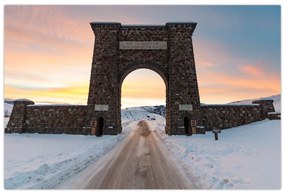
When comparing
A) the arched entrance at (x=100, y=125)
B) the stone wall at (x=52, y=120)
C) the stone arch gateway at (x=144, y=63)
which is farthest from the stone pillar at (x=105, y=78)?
the stone wall at (x=52, y=120)

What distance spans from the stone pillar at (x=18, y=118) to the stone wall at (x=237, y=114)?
17314mm

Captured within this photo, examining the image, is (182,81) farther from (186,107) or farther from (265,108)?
(265,108)

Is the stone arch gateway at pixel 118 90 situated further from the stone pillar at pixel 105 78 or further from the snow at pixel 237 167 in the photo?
the snow at pixel 237 167

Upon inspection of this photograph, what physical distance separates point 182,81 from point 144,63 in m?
4.07

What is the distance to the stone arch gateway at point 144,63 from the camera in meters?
20.0

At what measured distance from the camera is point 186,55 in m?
20.6

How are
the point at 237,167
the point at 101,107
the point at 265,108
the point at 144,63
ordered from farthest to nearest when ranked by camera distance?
the point at 144,63 < the point at 265,108 < the point at 101,107 < the point at 237,167

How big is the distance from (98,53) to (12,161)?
14.2 m

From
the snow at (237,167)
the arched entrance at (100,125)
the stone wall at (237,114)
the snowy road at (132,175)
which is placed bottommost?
the snowy road at (132,175)

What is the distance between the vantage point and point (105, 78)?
67.1 feet

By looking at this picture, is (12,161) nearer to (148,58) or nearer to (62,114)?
(62,114)

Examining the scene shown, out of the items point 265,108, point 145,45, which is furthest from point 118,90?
point 265,108

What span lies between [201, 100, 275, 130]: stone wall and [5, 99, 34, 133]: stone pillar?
17.3 meters

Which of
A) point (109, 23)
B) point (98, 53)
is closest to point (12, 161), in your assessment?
point (98, 53)
